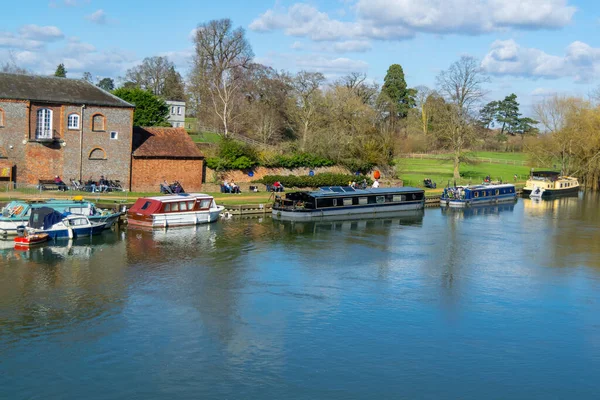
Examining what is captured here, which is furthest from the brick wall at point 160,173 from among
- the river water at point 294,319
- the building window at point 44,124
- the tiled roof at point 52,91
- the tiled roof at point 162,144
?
the river water at point 294,319

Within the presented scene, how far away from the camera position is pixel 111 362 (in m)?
19.6

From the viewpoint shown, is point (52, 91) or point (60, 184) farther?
point (52, 91)

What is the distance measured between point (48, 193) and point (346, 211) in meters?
20.7

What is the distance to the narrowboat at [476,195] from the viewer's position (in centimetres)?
5841

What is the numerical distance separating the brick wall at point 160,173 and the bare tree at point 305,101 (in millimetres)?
14010

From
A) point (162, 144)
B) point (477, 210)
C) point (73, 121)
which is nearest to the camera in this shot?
→ point (73, 121)

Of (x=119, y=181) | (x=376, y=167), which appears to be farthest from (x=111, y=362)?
(x=376, y=167)

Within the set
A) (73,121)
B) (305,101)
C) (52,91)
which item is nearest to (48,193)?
(73,121)

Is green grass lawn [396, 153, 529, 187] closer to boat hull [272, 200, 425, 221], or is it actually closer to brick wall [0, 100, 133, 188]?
boat hull [272, 200, 425, 221]

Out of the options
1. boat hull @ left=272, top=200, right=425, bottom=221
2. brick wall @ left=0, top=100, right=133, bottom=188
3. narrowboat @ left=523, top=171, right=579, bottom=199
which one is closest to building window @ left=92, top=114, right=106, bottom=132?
brick wall @ left=0, top=100, right=133, bottom=188

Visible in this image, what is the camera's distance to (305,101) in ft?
229

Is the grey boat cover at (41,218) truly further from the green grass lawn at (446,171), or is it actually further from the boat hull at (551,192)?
the boat hull at (551,192)

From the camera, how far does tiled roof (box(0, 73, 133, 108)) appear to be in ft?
148

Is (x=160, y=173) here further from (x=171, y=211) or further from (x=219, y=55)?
(x=219, y=55)
